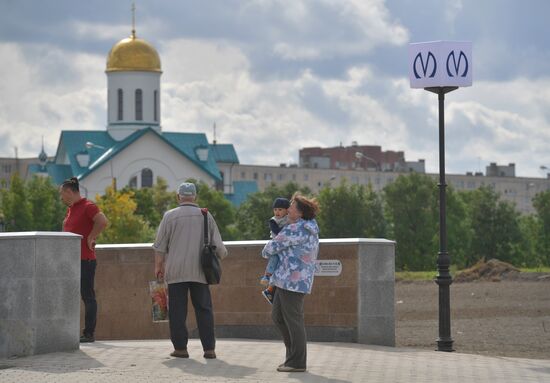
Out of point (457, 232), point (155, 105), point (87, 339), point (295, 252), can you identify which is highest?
point (155, 105)

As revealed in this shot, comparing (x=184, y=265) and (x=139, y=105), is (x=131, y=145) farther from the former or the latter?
(x=184, y=265)

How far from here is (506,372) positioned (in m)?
15.6

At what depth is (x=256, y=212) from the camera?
108 metres

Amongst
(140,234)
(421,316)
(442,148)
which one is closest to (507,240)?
(140,234)

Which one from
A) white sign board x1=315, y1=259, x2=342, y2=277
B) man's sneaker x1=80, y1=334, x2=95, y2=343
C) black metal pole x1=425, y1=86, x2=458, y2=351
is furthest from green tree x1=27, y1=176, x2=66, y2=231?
man's sneaker x1=80, y1=334, x2=95, y2=343

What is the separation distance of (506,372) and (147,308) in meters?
6.05

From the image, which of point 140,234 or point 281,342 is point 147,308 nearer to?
point 281,342

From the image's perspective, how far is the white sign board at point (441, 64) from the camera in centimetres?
1975

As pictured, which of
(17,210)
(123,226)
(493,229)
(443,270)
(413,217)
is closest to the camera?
(443,270)

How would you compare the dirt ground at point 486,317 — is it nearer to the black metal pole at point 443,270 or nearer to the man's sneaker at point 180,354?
the black metal pole at point 443,270

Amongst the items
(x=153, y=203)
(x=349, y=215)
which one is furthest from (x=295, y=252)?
(x=153, y=203)

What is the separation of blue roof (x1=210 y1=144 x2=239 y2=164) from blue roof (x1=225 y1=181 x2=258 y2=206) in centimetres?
756

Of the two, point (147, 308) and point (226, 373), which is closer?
point (226, 373)

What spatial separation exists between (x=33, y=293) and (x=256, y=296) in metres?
3.92
